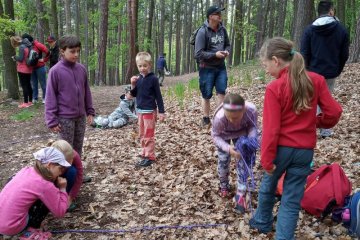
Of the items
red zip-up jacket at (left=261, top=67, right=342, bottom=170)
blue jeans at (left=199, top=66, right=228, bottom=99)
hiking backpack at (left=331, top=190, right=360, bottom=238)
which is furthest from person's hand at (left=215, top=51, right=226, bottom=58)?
hiking backpack at (left=331, top=190, right=360, bottom=238)

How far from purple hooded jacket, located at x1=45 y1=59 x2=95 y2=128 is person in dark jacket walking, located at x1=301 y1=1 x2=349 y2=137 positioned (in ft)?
11.9

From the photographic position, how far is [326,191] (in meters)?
3.45

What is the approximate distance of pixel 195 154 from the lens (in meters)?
5.61

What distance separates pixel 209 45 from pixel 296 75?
3596 mm

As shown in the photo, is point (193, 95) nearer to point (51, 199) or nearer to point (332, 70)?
point (332, 70)

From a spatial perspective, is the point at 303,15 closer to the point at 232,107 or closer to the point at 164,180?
the point at 164,180

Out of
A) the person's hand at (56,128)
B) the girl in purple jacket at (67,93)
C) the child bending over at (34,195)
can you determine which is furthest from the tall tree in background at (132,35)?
the child bending over at (34,195)

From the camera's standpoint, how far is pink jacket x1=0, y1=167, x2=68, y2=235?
3.19 meters

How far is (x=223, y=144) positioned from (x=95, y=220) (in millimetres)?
1766

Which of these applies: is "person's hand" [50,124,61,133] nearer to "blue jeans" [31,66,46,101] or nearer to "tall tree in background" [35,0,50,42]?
"blue jeans" [31,66,46,101]

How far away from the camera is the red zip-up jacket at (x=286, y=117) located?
273cm

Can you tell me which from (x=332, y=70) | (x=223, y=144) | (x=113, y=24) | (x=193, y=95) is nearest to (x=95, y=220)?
(x=223, y=144)

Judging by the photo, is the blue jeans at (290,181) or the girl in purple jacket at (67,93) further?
the girl in purple jacket at (67,93)

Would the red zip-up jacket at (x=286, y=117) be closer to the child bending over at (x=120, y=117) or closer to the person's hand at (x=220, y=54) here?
the person's hand at (x=220, y=54)
